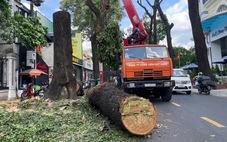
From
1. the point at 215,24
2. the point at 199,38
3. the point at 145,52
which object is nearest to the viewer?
the point at 145,52

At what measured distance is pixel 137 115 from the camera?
4.65 meters

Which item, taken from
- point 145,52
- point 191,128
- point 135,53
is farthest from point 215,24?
point 191,128

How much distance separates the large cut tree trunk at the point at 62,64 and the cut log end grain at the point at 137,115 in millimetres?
4712

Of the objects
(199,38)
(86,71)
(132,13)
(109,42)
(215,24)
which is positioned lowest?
(86,71)

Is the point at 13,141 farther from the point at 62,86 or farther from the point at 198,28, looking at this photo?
the point at 198,28

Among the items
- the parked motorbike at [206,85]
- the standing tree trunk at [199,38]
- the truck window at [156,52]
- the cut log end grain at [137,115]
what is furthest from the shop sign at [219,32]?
the cut log end grain at [137,115]

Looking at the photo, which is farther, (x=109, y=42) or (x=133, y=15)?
(x=109, y=42)

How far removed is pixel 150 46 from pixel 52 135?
7.12 meters

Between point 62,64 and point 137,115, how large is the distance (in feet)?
17.1

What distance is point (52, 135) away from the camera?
14.5ft

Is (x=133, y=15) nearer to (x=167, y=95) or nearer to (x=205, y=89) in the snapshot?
(x=167, y=95)

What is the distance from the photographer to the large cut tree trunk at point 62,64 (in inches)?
351

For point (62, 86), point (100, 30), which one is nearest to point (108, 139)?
point (62, 86)

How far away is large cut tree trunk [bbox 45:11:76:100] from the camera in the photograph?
351 inches
